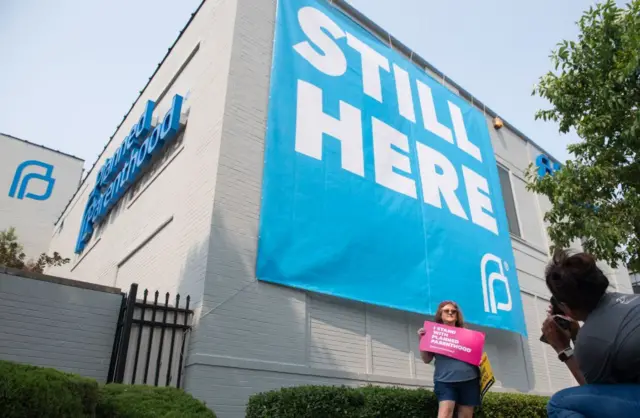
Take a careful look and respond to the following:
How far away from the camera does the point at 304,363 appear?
23.5 ft

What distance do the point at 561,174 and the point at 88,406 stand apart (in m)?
9.22

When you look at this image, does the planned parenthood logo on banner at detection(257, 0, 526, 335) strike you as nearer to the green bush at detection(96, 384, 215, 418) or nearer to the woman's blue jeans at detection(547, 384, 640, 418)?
the green bush at detection(96, 384, 215, 418)

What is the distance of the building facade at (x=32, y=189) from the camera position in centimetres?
2058

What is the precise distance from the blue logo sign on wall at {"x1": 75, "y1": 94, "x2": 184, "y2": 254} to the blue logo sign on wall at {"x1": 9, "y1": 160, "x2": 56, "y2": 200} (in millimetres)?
8418

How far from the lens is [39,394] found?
100 inches

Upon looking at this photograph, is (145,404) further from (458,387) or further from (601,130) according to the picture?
(601,130)

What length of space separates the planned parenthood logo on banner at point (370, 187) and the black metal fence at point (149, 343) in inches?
56.5

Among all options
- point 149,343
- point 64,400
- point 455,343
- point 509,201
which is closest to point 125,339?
point 149,343

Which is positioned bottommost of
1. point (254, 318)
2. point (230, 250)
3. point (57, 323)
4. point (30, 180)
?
point (57, 323)

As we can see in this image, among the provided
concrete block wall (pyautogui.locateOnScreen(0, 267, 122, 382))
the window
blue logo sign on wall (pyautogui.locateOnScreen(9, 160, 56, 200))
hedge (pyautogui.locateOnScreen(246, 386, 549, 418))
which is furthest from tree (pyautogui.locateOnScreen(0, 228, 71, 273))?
the window

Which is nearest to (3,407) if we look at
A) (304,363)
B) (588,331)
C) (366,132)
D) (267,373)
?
(588,331)

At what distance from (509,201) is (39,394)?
1410 centimetres

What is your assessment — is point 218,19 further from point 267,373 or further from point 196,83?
point 267,373

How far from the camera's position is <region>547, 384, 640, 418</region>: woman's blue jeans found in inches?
71.3
